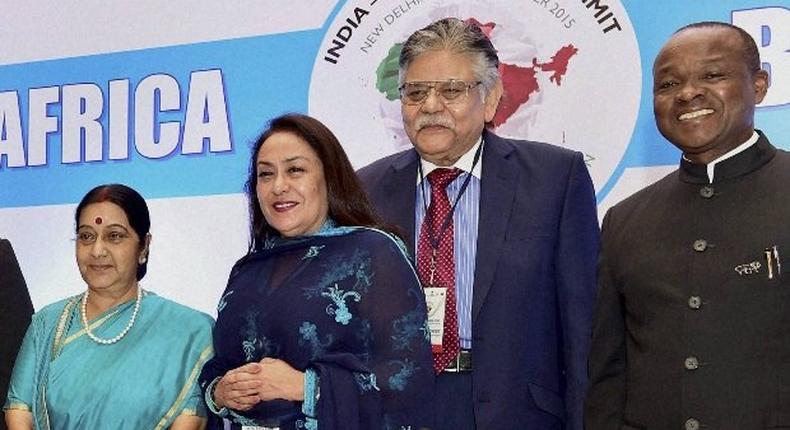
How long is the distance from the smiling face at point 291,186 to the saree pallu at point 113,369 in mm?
659

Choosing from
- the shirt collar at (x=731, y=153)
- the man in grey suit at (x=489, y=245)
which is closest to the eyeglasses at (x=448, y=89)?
the man in grey suit at (x=489, y=245)

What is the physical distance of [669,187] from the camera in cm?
250

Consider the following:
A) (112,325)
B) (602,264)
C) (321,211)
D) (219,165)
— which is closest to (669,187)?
(602,264)

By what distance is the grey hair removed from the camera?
2.74 metres

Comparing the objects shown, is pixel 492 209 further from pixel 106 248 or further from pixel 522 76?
pixel 106 248

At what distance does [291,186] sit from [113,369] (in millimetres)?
861

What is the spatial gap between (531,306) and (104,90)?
2297 millimetres

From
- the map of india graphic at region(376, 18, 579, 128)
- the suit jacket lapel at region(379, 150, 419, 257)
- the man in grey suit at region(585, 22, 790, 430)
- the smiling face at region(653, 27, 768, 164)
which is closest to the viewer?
the man in grey suit at region(585, 22, 790, 430)

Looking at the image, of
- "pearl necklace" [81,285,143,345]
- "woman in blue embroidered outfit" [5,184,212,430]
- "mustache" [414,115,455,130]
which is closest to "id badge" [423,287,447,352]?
"mustache" [414,115,455,130]

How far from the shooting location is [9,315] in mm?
3254

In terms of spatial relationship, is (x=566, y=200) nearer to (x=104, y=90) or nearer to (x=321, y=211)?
(x=321, y=211)

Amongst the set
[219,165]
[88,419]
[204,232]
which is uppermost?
[219,165]

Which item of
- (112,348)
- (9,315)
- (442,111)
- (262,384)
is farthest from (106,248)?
(442,111)

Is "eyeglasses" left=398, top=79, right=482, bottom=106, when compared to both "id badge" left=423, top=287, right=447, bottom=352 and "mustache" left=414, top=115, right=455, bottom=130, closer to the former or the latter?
"mustache" left=414, top=115, right=455, bottom=130
